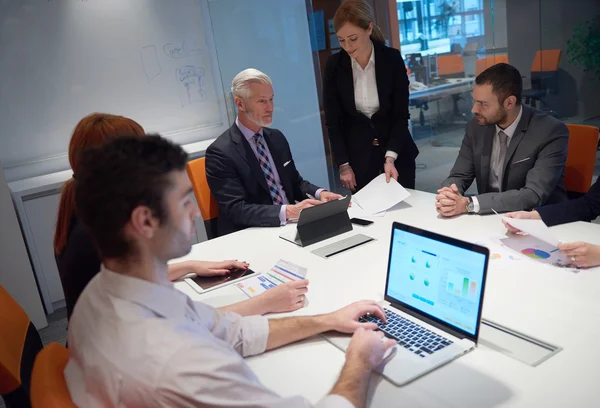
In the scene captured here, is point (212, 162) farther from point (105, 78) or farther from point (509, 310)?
point (105, 78)

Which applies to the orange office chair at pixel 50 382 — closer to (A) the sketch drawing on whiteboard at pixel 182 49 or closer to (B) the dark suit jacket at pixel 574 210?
(B) the dark suit jacket at pixel 574 210

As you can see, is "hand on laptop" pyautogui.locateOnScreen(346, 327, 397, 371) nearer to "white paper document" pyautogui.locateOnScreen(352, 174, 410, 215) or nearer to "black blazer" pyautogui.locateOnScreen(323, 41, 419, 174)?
"white paper document" pyautogui.locateOnScreen(352, 174, 410, 215)

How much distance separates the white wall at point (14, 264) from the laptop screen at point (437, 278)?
2757 millimetres

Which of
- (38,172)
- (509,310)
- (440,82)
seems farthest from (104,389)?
(440,82)

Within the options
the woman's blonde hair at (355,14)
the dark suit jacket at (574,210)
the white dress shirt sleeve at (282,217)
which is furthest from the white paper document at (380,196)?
the woman's blonde hair at (355,14)

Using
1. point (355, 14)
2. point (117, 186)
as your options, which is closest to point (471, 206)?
point (355, 14)

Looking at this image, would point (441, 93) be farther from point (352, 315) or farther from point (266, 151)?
point (352, 315)

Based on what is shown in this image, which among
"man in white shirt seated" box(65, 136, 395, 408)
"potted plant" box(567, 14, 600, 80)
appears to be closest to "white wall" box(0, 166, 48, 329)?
"man in white shirt seated" box(65, 136, 395, 408)

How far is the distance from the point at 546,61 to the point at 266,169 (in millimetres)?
3620

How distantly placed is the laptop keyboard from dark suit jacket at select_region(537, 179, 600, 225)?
→ 932mm

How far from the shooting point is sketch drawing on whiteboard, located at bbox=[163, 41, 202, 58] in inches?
171

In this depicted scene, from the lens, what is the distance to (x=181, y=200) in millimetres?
1065

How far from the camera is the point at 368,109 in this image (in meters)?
3.24

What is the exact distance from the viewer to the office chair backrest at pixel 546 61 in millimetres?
4992
